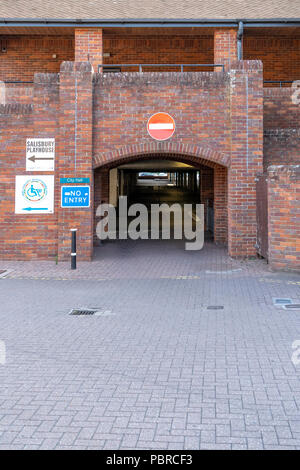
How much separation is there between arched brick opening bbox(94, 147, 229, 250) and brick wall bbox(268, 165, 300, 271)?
8.12ft

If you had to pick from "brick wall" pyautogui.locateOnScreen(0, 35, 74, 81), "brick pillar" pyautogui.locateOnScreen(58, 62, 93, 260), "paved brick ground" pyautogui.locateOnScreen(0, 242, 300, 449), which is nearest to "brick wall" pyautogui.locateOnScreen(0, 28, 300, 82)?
"brick wall" pyautogui.locateOnScreen(0, 35, 74, 81)

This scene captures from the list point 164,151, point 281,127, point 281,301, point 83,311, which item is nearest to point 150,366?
point 83,311

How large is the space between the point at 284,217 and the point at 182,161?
278 inches

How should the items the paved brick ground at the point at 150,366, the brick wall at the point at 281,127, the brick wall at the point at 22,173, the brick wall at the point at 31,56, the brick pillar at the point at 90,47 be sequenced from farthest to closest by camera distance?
the brick wall at the point at 31,56 < the brick pillar at the point at 90,47 < the brick wall at the point at 281,127 < the brick wall at the point at 22,173 < the paved brick ground at the point at 150,366

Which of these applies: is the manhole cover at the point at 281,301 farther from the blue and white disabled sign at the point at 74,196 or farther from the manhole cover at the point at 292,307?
the blue and white disabled sign at the point at 74,196

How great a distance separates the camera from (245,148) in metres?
13.4

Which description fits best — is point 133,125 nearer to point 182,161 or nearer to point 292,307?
point 182,161

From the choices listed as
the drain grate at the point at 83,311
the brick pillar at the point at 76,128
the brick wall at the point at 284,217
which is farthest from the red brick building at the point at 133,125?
the drain grate at the point at 83,311

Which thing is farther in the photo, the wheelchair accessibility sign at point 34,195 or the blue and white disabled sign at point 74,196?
the wheelchair accessibility sign at point 34,195

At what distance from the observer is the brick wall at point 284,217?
11.0 meters

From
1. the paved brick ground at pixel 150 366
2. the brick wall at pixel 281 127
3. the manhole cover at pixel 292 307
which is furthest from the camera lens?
the brick wall at pixel 281 127

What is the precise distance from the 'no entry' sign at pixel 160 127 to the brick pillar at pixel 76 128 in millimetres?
1739

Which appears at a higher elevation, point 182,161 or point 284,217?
point 182,161

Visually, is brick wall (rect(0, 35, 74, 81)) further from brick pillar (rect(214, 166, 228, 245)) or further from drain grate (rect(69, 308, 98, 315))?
drain grate (rect(69, 308, 98, 315))
